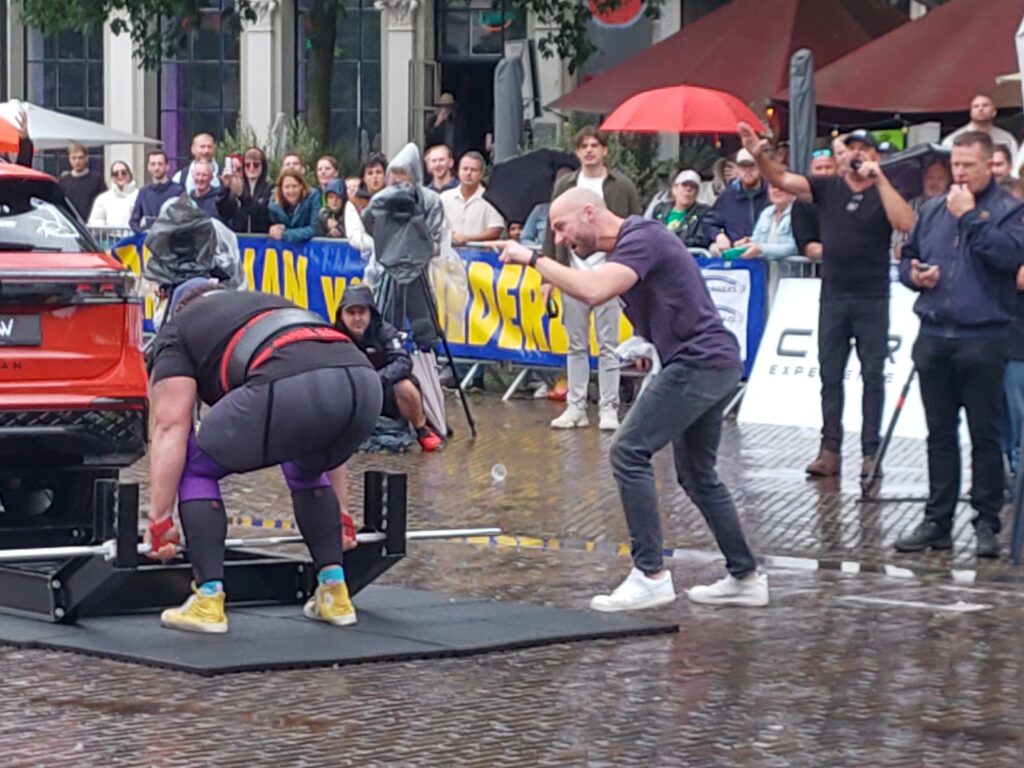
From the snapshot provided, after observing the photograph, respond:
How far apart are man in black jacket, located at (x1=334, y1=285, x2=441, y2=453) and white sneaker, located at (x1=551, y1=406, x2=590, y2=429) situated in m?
1.20

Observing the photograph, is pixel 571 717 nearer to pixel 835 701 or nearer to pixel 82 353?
pixel 835 701

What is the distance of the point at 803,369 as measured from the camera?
52.9ft

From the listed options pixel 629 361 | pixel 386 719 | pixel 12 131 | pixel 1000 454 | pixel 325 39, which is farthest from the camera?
pixel 325 39

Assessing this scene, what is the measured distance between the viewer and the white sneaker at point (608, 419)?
1648 cm

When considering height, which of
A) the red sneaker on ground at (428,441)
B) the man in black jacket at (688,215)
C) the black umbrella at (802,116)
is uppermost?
the black umbrella at (802,116)

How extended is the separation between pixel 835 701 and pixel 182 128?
27.5 metres

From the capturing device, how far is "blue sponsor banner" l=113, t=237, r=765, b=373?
17188mm

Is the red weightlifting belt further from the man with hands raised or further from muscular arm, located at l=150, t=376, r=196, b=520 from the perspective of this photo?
the man with hands raised

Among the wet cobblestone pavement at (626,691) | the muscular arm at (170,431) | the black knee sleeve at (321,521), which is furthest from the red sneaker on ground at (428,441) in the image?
the muscular arm at (170,431)

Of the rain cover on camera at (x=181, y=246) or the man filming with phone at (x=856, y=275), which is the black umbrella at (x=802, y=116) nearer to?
the man filming with phone at (x=856, y=275)

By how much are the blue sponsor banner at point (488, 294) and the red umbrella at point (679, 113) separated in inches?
88.7

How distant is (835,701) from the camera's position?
313 inches

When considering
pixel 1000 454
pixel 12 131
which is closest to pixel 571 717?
pixel 1000 454

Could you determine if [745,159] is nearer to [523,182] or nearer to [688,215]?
[688,215]
